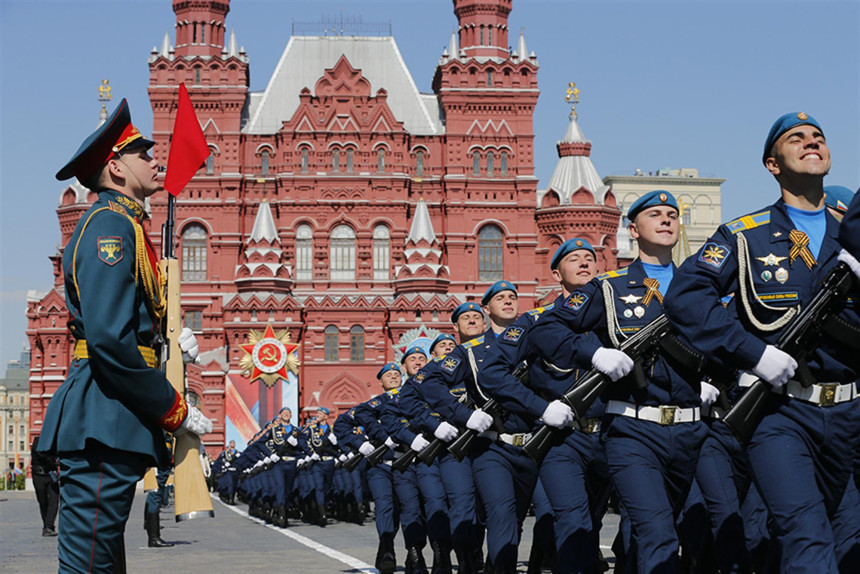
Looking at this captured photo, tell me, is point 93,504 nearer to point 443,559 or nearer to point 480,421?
point 480,421

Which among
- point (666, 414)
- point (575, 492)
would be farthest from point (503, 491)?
point (666, 414)

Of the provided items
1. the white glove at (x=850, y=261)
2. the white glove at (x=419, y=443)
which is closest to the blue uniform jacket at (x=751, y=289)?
the white glove at (x=850, y=261)

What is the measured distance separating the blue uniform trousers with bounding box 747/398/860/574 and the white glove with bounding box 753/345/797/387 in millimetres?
196

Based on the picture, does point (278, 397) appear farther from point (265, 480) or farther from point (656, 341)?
point (656, 341)

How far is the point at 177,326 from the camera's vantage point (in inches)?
248

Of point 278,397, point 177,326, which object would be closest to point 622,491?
point 177,326

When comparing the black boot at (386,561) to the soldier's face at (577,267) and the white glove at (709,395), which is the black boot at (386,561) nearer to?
the soldier's face at (577,267)

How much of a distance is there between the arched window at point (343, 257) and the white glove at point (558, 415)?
53.8 m

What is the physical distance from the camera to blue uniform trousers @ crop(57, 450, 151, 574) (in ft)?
18.1

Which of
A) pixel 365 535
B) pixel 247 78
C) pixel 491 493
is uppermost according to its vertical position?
pixel 247 78

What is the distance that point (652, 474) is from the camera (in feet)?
22.4

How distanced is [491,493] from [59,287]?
62338mm

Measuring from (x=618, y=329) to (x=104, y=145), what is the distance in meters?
2.96

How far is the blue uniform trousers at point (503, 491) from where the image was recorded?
30.4 feet
